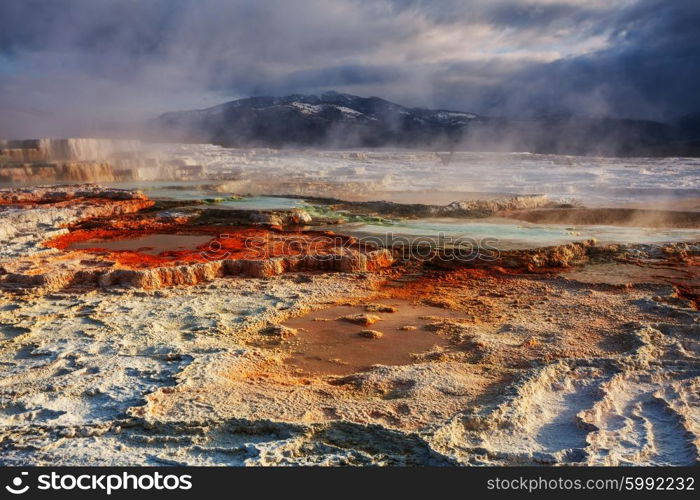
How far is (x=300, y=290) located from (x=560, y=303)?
7.81 ft

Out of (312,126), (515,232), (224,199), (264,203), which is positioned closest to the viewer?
(515,232)

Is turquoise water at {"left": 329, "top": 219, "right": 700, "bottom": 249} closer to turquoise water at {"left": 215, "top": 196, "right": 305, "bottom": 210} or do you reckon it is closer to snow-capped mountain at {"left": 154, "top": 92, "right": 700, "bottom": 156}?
turquoise water at {"left": 215, "top": 196, "right": 305, "bottom": 210}

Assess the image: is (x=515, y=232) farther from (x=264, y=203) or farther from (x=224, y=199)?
(x=224, y=199)

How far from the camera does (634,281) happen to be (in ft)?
17.9

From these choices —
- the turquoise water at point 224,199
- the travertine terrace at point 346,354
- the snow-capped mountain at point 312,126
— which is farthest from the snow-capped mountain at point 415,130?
the travertine terrace at point 346,354

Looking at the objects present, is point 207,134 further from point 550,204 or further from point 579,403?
point 579,403

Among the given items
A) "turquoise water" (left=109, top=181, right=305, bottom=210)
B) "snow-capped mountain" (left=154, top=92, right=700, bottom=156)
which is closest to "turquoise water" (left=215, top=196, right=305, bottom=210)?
"turquoise water" (left=109, top=181, right=305, bottom=210)

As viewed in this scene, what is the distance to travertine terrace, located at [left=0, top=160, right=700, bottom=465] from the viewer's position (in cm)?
257

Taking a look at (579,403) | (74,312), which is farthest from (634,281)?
(74,312)

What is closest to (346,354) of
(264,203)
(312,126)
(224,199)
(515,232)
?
(515,232)

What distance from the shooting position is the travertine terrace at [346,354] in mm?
2570

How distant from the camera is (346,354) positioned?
12.6 feet

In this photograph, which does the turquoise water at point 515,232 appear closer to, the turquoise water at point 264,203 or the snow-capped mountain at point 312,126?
the turquoise water at point 264,203

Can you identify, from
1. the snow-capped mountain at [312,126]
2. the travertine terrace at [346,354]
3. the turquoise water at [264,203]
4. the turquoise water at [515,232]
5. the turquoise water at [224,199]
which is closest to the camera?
the travertine terrace at [346,354]
